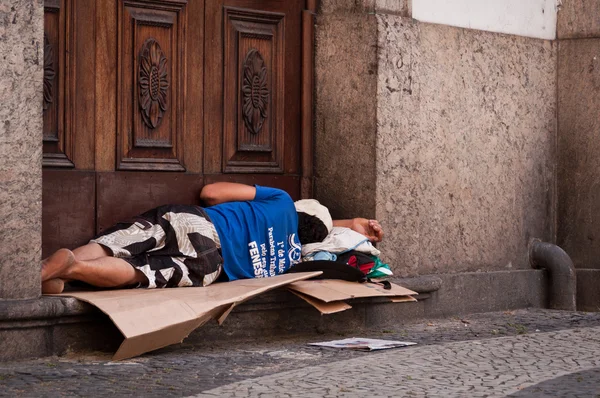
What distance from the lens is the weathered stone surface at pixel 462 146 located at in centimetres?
746

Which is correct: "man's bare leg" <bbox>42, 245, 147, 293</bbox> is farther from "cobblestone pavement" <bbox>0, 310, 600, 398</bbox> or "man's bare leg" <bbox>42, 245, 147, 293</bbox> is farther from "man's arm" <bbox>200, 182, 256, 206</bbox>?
"man's arm" <bbox>200, 182, 256, 206</bbox>

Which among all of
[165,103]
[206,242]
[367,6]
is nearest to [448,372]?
[206,242]

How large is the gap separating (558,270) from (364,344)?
9.50 ft

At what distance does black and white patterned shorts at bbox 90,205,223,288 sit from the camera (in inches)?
240

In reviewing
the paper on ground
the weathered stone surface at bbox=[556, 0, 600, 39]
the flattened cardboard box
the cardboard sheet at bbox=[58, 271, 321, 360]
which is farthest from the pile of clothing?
the weathered stone surface at bbox=[556, 0, 600, 39]

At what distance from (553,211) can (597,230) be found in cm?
36

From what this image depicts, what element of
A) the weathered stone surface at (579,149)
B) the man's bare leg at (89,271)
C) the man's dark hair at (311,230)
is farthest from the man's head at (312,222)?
the weathered stone surface at (579,149)

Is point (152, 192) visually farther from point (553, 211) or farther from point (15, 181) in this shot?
point (553, 211)

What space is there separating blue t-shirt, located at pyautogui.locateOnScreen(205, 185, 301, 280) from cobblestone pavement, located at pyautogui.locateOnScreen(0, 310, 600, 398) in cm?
45

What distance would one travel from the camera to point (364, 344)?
6188 millimetres

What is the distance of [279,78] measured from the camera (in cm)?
740

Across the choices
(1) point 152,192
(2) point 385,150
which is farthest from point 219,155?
(2) point 385,150

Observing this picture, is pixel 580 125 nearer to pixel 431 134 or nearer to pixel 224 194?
pixel 431 134

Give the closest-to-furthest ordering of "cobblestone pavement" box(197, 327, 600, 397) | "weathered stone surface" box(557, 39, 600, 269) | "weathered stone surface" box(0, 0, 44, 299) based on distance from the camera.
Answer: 1. "cobblestone pavement" box(197, 327, 600, 397)
2. "weathered stone surface" box(0, 0, 44, 299)
3. "weathered stone surface" box(557, 39, 600, 269)
